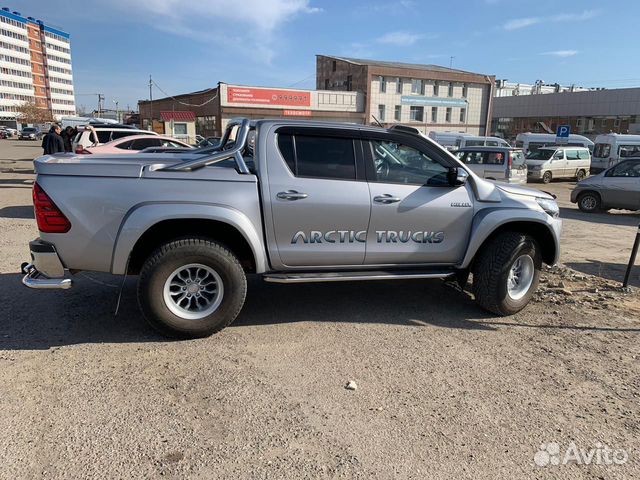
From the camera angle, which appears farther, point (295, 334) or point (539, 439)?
point (295, 334)

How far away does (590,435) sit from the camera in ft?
9.95

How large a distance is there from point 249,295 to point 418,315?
187 cm

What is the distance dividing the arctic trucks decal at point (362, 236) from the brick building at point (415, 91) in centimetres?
4679

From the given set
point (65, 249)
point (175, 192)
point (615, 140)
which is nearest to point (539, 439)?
point (175, 192)

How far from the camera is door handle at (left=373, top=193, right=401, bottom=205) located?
4.42 meters

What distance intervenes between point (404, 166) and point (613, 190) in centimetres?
1102

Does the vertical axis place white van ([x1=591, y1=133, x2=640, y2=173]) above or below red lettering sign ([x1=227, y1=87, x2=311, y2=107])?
below

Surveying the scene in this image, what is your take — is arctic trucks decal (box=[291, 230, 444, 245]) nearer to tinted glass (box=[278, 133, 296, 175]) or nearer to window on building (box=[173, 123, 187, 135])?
tinted glass (box=[278, 133, 296, 175])

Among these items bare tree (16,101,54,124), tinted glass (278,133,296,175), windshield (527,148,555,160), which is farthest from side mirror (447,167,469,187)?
bare tree (16,101,54,124)

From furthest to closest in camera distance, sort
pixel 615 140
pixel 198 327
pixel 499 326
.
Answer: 1. pixel 615 140
2. pixel 499 326
3. pixel 198 327

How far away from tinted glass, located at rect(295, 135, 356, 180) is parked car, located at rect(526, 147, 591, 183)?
21.3m

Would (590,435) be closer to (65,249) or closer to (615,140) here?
(65,249)

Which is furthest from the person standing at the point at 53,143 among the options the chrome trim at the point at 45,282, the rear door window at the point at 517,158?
the rear door window at the point at 517,158

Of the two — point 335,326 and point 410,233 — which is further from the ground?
point 410,233
